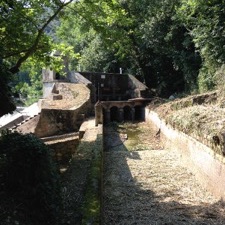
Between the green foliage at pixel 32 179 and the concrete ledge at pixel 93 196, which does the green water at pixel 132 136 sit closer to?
the concrete ledge at pixel 93 196

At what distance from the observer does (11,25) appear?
8555 millimetres

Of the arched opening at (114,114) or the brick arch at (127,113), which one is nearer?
the brick arch at (127,113)

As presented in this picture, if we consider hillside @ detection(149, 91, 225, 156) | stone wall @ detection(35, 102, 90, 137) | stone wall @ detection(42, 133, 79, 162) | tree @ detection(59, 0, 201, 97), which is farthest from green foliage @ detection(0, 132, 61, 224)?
tree @ detection(59, 0, 201, 97)

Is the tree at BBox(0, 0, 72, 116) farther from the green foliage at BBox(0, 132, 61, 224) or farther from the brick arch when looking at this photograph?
the brick arch

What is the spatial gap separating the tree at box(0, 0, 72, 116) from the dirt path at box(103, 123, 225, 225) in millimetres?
4052

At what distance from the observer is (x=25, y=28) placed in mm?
9555

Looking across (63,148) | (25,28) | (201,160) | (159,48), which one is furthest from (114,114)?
(201,160)

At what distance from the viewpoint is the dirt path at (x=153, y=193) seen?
535 cm

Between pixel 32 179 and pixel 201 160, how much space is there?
16.0 ft

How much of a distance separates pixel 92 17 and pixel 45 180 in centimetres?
745

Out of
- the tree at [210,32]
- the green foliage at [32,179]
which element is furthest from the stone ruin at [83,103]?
the green foliage at [32,179]

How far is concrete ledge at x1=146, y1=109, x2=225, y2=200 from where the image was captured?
21.1ft

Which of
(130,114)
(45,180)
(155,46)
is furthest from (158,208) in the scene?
(155,46)

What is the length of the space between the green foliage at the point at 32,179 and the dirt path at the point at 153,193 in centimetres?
137
